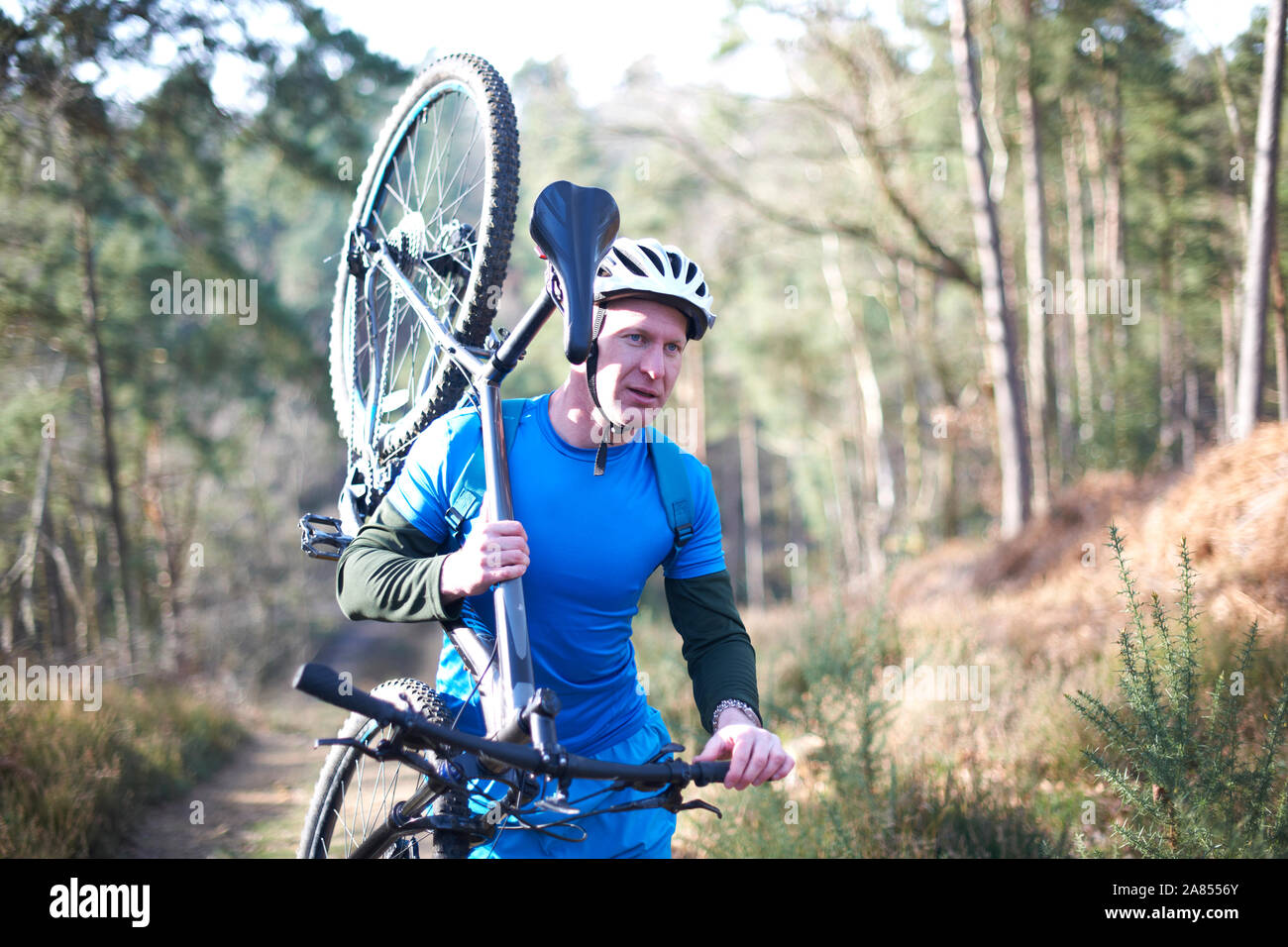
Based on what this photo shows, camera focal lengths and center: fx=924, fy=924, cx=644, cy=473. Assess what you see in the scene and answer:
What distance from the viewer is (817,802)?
4.97 m

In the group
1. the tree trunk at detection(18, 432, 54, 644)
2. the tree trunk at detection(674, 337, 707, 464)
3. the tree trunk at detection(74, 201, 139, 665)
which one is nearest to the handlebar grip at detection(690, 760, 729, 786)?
the tree trunk at detection(18, 432, 54, 644)

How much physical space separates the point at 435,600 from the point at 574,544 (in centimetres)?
50

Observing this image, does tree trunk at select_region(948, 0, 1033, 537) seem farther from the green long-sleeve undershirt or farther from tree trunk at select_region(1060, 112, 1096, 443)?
the green long-sleeve undershirt

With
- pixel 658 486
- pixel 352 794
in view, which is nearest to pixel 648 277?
pixel 658 486

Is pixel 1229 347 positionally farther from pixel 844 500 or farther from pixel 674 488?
pixel 674 488

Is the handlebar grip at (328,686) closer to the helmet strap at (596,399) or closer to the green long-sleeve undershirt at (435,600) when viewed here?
the green long-sleeve undershirt at (435,600)

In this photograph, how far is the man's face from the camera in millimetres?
2412

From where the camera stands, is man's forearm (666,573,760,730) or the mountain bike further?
man's forearm (666,573,760,730)

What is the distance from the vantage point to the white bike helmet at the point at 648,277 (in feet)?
7.95

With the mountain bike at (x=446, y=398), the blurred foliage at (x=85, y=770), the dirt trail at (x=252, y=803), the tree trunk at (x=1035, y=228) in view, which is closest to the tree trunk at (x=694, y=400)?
the tree trunk at (x=1035, y=228)

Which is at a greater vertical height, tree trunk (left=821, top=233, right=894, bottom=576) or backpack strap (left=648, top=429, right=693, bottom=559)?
tree trunk (left=821, top=233, right=894, bottom=576)

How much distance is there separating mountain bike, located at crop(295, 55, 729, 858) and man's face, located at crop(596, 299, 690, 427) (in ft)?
0.60

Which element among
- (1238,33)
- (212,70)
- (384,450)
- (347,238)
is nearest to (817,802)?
(384,450)
